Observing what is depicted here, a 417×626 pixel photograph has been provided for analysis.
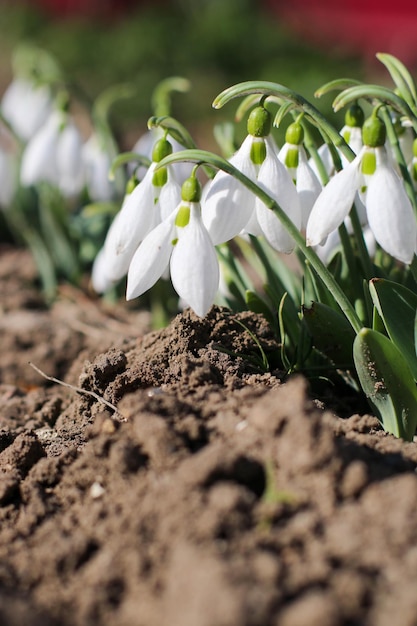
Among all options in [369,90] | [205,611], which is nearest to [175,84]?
[369,90]

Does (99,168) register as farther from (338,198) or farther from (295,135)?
(338,198)

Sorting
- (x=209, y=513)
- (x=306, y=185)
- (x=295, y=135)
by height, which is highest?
(x=295, y=135)

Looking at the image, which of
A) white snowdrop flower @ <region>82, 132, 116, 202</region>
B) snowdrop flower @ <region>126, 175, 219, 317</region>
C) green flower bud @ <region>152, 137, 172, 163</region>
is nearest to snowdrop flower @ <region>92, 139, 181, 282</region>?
green flower bud @ <region>152, 137, 172, 163</region>

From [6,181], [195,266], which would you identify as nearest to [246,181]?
[195,266]

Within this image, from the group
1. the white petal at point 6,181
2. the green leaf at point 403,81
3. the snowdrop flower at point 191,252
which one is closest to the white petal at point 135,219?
the snowdrop flower at point 191,252

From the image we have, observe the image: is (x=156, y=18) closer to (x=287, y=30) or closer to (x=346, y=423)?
(x=287, y=30)

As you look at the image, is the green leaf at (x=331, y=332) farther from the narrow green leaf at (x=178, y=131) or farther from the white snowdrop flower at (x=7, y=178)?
the white snowdrop flower at (x=7, y=178)
